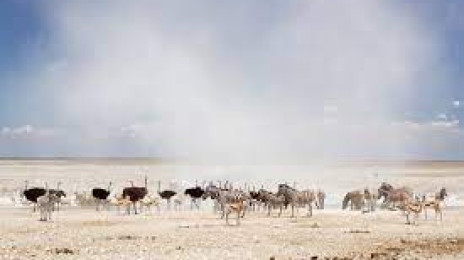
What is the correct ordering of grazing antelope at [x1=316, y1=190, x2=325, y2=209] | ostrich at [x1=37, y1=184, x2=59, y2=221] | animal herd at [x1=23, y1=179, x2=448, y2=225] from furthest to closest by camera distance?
grazing antelope at [x1=316, y1=190, x2=325, y2=209] < animal herd at [x1=23, y1=179, x2=448, y2=225] < ostrich at [x1=37, y1=184, x2=59, y2=221]

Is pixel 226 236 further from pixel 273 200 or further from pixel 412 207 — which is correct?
pixel 273 200

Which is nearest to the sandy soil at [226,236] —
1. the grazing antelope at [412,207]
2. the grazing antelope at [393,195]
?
the grazing antelope at [412,207]

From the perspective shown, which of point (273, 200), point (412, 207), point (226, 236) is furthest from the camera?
point (273, 200)

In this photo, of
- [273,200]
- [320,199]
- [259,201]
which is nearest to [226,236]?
[273,200]

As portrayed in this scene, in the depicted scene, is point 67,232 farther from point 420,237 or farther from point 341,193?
point 341,193

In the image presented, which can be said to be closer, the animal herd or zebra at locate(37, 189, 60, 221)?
zebra at locate(37, 189, 60, 221)

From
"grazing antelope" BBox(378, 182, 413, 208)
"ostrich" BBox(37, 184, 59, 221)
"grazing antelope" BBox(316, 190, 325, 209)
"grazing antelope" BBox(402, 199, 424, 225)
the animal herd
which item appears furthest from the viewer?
"grazing antelope" BBox(316, 190, 325, 209)

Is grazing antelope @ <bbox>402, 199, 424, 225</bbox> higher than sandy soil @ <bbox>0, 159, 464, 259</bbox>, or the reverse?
grazing antelope @ <bbox>402, 199, 424, 225</bbox>

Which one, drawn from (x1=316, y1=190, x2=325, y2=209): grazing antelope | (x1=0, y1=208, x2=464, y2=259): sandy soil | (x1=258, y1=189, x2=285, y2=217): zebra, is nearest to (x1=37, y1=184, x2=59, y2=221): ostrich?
(x1=0, y1=208, x2=464, y2=259): sandy soil

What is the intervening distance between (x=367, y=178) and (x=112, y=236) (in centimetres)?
5718

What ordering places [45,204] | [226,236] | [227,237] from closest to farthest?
[227,237], [226,236], [45,204]

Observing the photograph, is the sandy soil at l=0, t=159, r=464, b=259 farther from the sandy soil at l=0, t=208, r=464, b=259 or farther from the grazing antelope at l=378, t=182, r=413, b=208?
the grazing antelope at l=378, t=182, r=413, b=208

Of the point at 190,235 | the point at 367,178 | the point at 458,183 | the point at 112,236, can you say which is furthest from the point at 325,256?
the point at 367,178

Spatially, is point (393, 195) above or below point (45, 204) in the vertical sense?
above
